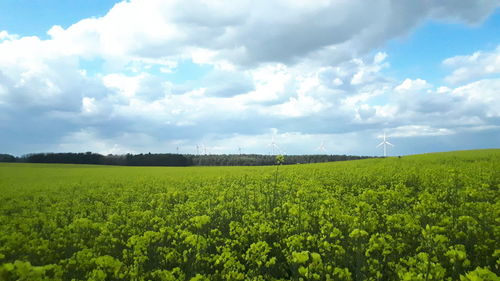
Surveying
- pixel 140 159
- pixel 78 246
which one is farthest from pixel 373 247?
pixel 140 159

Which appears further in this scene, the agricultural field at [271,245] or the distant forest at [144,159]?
the distant forest at [144,159]

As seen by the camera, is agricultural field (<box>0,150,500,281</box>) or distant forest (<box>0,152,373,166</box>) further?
distant forest (<box>0,152,373,166</box>)

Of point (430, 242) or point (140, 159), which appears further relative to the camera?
point (140, 159)

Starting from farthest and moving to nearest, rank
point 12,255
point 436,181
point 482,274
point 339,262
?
1. point 436,181
2. point 12,255
3. point 339,262
4. point 482,274

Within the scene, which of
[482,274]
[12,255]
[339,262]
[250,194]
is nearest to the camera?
[482,274]

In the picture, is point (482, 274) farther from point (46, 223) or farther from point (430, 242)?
point (46, 223)

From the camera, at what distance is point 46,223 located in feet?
42.4

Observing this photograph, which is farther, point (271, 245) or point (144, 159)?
point (144, 159)

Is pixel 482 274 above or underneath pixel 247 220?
above

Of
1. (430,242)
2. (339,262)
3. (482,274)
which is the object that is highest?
(482,274)

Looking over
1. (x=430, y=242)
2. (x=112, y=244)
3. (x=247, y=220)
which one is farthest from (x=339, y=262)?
(x=112, y=244)

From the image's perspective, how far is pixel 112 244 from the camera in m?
11.6

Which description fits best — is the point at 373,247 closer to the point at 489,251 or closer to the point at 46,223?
the point at 489,251

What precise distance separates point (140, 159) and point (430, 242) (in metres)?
126
